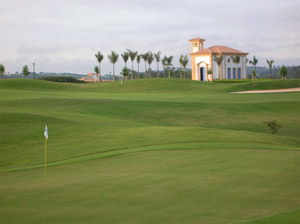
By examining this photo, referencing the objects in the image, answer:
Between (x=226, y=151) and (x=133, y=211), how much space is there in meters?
8.58

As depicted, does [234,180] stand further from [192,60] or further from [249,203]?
[192,60]

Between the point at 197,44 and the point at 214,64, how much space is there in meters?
10.3

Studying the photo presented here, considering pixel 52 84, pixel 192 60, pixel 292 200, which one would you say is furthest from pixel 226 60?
pixel 292 200

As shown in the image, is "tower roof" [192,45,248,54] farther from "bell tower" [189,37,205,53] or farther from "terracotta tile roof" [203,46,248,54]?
"bell tower" [189,37,205,53]

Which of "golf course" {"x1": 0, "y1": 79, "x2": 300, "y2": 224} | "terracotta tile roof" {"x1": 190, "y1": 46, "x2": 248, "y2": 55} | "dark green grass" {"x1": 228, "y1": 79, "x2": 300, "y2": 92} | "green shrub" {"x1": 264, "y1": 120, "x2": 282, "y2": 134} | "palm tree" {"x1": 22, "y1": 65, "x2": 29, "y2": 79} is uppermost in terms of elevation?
"terracotta tile roof" {"x1": 190, "y1": 46, "x2": 248, "y2": 55}

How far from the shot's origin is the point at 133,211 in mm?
7930

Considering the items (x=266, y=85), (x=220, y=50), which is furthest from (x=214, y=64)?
(x=266, y=85)

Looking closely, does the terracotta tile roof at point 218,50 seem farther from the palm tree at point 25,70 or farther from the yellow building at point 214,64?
the palm tree at point 25,70

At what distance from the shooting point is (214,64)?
4131 inches

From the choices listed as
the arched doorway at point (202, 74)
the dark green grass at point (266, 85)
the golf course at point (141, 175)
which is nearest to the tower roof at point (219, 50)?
the arched doorway at point (202, 74)

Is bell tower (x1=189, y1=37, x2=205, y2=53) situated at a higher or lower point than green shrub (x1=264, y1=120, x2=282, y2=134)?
higher

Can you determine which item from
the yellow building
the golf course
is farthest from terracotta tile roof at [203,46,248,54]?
the golf course

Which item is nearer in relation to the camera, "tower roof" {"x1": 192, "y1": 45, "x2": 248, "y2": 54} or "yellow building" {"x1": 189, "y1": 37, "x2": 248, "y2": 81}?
"yellow building" {"x1": 189, "y1": 37, "x2": 248, "y2": 81}

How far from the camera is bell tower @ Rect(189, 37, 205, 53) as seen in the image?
111875 mm
